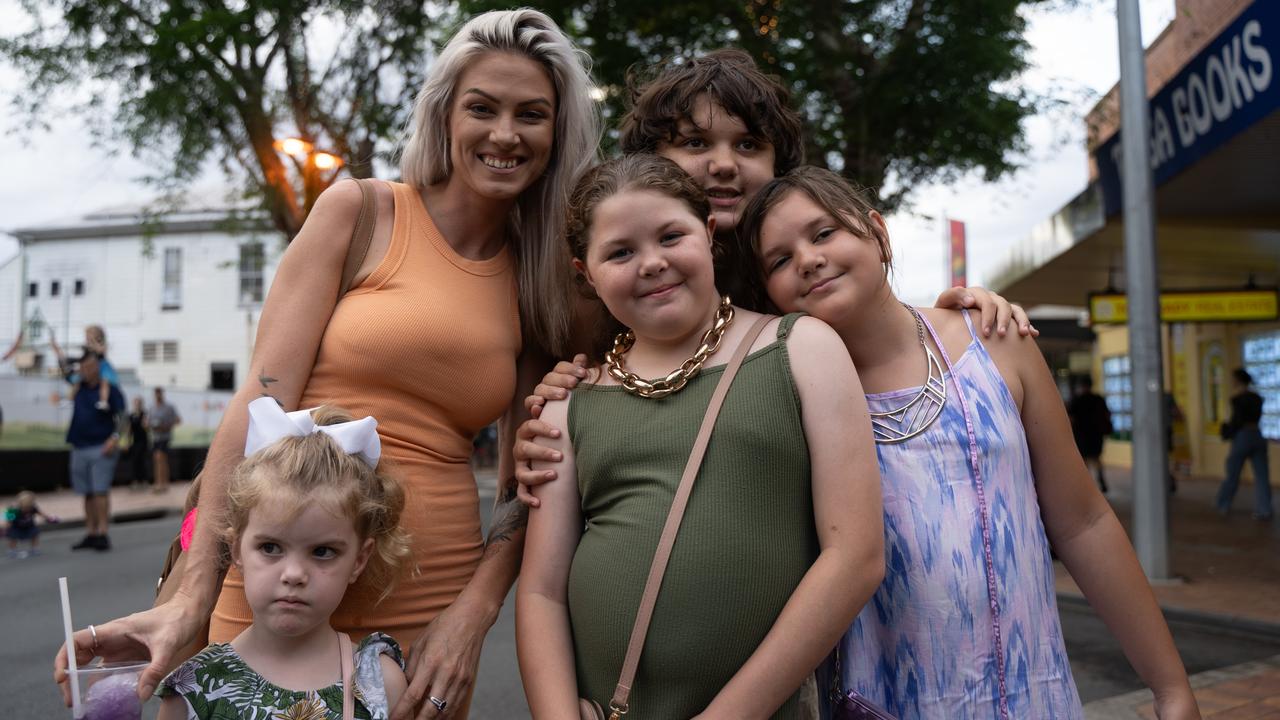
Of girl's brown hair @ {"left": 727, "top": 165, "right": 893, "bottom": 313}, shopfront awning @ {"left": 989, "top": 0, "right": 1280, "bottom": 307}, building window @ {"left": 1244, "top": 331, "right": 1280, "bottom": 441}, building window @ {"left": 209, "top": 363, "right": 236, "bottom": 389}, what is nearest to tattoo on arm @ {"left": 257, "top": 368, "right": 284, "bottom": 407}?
girl's brown hair @ {"left": 727, "top": 165, "right": 893, "bottom": 313}

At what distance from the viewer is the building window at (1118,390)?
23.7 metres

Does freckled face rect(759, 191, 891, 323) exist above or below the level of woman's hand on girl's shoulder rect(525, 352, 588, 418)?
above

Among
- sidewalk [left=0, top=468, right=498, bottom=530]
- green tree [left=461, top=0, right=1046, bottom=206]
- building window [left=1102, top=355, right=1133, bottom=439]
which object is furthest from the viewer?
building window [left=1102, top=355, right=1133, bottom=439]

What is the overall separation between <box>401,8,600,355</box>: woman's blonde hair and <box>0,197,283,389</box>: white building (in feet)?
107

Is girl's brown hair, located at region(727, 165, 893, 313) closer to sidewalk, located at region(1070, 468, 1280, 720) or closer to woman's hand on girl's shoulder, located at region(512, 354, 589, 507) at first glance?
woman's hand on girl's shoulder, located at region(512, 354, 589, 507)

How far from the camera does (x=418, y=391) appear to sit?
2072mm

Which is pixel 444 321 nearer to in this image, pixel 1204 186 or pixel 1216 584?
pixel 1216 584

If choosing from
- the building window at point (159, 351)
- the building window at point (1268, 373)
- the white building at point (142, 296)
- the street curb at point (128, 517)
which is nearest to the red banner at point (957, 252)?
the building window at point (1268, 373)

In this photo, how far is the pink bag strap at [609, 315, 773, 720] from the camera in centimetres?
158

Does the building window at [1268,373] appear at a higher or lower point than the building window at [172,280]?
lower

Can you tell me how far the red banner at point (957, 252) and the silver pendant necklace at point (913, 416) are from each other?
34.0 ft

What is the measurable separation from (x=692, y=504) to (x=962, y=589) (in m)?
0.55

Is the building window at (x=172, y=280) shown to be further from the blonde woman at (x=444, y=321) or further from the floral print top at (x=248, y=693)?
the floral print top at (x=248, y=693)

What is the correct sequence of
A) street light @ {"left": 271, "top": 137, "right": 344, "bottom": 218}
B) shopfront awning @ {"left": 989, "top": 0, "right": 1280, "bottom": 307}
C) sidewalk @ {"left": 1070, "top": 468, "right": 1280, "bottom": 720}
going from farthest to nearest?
street light @ {"left": 271, "top": 137, "right": 344, "bottom": 218}, shopfront awning @ {"left": 989, "top": 0, "right": 1280, "bottom": 307}, sidewalk @ {"left": 1070, "top": 468, "right": 1280, "bottom": 720}
